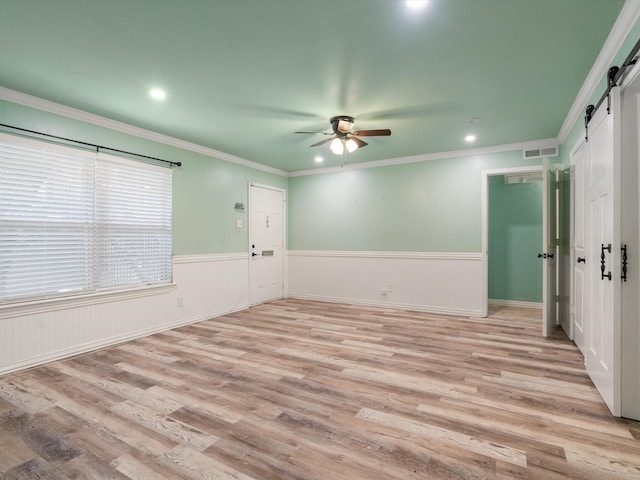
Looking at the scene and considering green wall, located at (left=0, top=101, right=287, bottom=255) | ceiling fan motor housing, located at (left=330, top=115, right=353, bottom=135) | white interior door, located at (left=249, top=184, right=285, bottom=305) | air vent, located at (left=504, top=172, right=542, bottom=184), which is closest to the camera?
green wall, located at (left=0, top=101, right=287, bottom=255)

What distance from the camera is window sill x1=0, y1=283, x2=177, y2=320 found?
3043mm

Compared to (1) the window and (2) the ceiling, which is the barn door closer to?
(2) the ceiling

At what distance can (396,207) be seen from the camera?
5.70 metres

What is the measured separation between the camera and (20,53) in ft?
7.92

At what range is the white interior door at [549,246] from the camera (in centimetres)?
384

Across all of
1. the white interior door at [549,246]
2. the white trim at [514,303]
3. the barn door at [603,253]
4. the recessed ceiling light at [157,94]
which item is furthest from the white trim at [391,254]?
the recessed ceiling light at [157,94]

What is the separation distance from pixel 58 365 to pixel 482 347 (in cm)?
431

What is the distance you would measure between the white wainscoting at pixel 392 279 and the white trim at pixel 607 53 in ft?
7.80

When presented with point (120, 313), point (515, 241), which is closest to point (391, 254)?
point (515, 241)

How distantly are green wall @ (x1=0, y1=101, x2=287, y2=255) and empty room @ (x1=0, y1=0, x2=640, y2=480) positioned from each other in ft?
0.10

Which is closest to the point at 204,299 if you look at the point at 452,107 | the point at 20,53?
the point at 20,53

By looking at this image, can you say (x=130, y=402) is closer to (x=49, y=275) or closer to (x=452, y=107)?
(x=49, y=275)

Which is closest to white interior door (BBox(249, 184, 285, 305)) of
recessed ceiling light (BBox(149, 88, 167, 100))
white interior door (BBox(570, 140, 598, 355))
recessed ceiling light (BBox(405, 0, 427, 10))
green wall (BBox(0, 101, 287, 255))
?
green wall (BBox(0, 101, 287, 255))

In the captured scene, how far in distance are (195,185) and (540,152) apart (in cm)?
496
